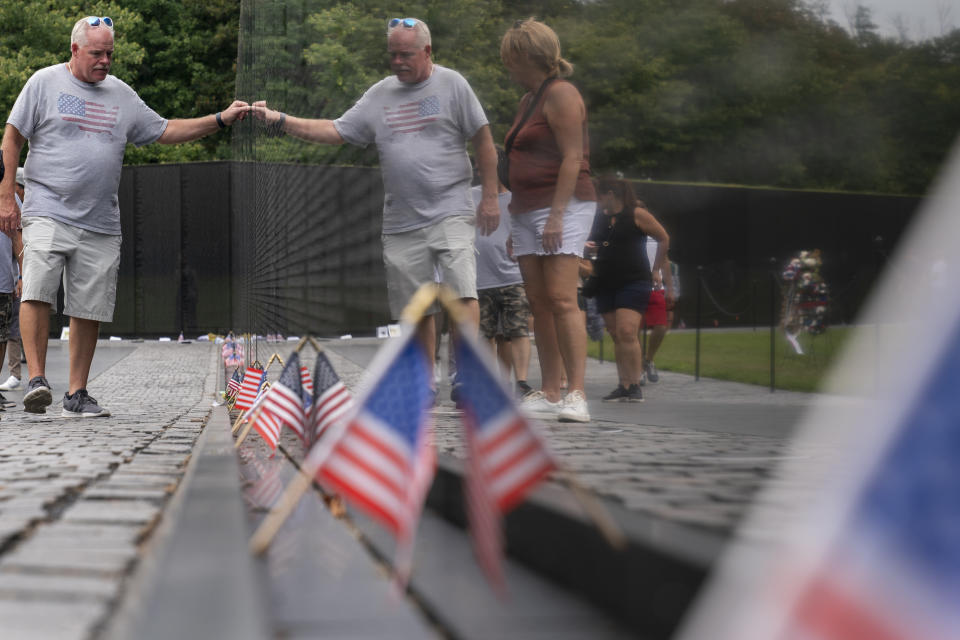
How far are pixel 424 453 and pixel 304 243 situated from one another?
4.85 meters

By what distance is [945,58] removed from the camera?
3.72 m

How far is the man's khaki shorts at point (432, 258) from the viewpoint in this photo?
18.7 feet

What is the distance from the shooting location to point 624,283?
26.1 ft

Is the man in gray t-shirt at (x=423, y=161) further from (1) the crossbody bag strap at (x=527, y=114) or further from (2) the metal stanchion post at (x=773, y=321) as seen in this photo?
(2) the metal stanchion post at (x=773, y=321)

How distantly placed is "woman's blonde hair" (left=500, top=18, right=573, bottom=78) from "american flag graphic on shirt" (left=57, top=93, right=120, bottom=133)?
2818 mm

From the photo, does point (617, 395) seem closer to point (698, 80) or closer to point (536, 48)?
point (536, 48)

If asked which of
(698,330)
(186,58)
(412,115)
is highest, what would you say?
(186,58)

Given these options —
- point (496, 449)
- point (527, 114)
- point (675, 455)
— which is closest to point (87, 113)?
point (527, 114)

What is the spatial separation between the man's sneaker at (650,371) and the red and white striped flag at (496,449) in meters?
5.50

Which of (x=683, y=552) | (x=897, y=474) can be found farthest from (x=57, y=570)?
(x=897, y=474)

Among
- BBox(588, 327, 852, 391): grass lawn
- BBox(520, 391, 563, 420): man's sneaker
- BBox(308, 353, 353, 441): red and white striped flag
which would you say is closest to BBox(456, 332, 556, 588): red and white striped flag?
BBox(308, 353, 353, 441): red and white striped flag

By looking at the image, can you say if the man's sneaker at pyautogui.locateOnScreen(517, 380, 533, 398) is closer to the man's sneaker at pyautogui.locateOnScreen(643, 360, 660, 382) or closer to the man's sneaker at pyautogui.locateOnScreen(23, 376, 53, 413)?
the man's sneaker at pyautogui.locateOnScreen(643, 360, 660, 382)

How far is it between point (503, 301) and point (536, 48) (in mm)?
2401

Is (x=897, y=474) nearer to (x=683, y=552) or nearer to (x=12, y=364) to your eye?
(x=683, y=552)
